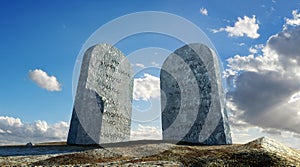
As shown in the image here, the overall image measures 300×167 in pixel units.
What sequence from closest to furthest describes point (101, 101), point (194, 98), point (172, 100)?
point (194, 98) < point (101, 101) < point (172, 100)

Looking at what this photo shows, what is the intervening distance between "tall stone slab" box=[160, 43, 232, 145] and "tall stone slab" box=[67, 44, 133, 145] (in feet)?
12.9

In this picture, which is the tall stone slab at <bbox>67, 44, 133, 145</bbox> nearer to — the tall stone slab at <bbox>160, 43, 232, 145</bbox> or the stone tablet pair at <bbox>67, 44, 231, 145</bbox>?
the stone tablet pair at <bbox>67, 44, 231, 145</bbox>

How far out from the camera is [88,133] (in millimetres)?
20141

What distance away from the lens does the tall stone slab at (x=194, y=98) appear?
745 inches

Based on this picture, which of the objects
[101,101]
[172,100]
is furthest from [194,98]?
[101,101]

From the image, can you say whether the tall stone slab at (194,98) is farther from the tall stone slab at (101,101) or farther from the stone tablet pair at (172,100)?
the tall stone slab at (101,101)

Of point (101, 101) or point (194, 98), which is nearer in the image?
point (194, 98)

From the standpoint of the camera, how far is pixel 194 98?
20.1 meters

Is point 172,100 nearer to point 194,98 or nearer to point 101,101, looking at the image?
point 194,98

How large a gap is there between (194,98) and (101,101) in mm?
7079

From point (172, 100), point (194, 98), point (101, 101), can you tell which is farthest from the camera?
point (172, 100)

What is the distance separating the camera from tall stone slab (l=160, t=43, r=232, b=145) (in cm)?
1892

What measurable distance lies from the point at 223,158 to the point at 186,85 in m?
11.6

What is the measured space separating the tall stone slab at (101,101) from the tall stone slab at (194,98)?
395cm
